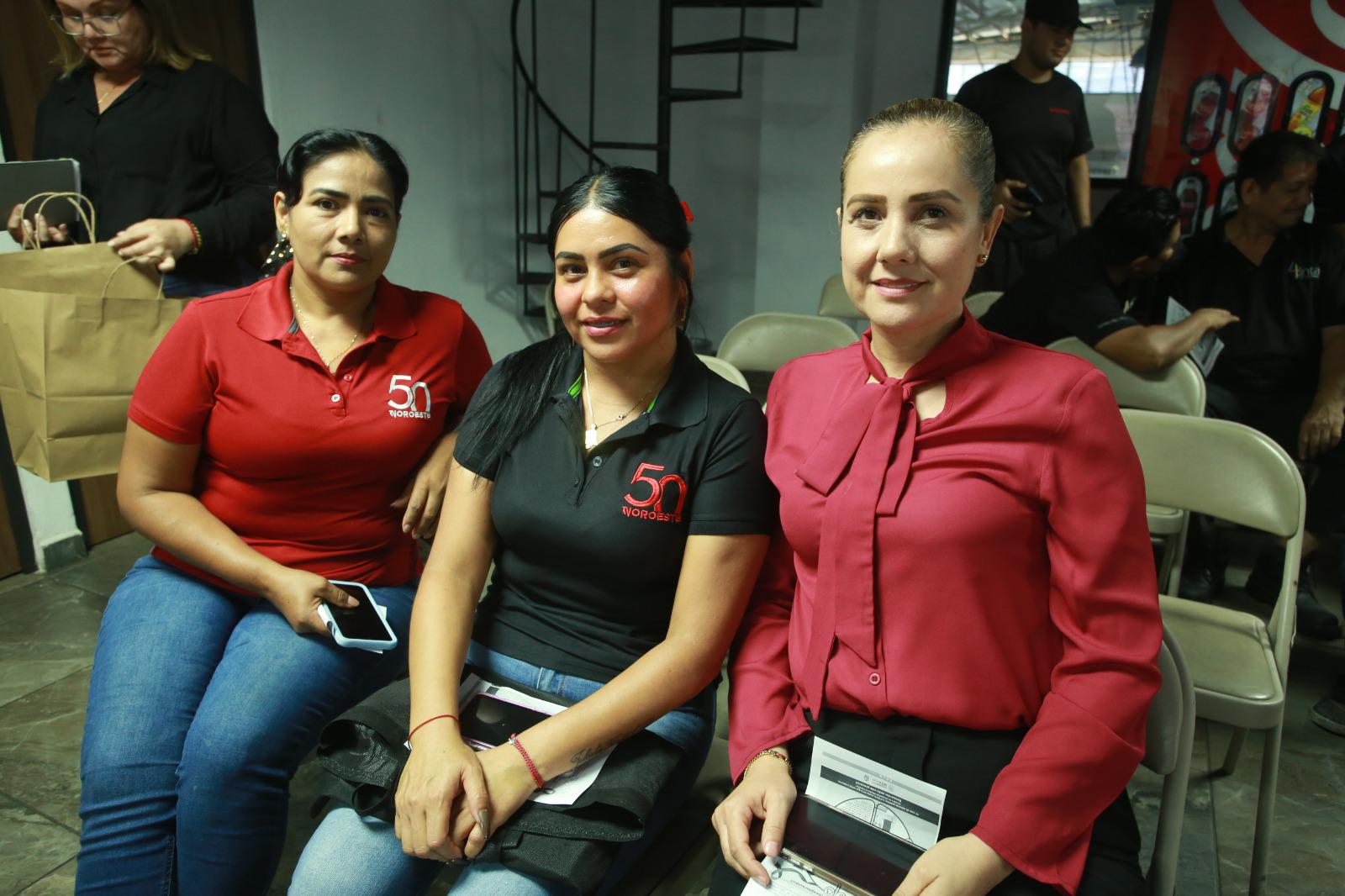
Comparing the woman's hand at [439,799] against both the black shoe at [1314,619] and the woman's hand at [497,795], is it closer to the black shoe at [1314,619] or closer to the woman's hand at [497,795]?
the woman's hand at [497,795]

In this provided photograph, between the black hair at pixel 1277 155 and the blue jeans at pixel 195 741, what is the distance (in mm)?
2877

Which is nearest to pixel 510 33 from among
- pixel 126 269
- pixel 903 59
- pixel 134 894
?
pixel 903 59


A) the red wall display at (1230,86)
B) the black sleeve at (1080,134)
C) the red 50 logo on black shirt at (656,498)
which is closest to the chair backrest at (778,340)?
the red 50 logo on black shirt at (656,498)

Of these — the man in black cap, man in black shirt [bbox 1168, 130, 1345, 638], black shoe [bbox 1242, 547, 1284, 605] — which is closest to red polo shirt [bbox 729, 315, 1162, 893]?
man in black shirt [bbox 1168, 130, 1345, 638]

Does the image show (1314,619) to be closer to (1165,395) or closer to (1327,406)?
(1327,406)

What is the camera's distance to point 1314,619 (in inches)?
104

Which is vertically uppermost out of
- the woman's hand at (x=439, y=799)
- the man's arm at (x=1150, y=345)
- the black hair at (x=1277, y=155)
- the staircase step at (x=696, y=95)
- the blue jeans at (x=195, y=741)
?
the staircase step at (x=696, y=95)

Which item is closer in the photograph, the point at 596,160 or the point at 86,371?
the point at 86,371

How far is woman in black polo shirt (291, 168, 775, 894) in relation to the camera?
1085mm

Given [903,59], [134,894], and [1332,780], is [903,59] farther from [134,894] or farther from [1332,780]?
[134,894]

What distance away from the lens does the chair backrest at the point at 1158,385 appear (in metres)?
2.38

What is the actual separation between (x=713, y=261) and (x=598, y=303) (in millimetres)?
4241

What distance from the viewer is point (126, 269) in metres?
1.73

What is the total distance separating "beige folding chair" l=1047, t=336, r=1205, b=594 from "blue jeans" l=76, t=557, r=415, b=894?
196cm
